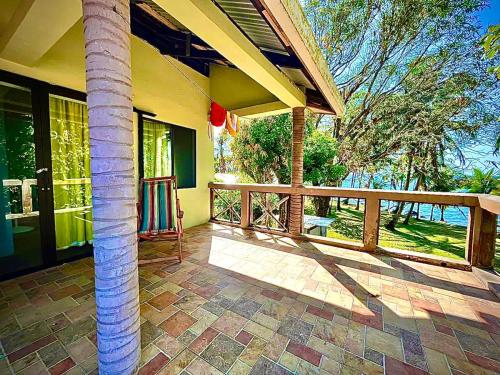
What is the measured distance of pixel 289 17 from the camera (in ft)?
6.19

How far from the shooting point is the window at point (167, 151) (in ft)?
13.0

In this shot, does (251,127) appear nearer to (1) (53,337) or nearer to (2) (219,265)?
(2) (219,265)

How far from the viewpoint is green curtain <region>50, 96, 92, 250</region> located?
2902 millimetres

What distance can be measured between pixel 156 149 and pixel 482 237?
5.27 meters

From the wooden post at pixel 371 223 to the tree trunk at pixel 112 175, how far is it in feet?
11.4

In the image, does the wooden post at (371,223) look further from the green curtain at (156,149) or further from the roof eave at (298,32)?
the green curtain at (156,149)

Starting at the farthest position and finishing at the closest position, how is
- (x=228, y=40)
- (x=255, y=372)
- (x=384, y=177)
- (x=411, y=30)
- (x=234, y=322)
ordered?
1. (x=384, y=177)
2. (x=411, y=30)
3. (x=228, y=40)
4. (x=234, y=322)
5. (x=255, y=372)

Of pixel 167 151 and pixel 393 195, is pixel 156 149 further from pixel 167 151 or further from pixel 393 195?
pixel 393 195

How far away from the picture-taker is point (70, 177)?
3.04 meters

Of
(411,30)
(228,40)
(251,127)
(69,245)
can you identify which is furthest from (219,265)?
(411,30)

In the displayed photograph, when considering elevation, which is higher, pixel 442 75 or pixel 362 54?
pixel 362 54

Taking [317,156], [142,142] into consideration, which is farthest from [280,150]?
[142,142]

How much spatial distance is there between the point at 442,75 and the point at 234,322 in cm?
958

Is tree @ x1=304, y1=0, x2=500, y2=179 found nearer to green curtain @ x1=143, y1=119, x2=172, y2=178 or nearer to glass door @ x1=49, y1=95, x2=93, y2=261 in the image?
green curtain @ x1=143, y1=119, x2=172, y2=178
